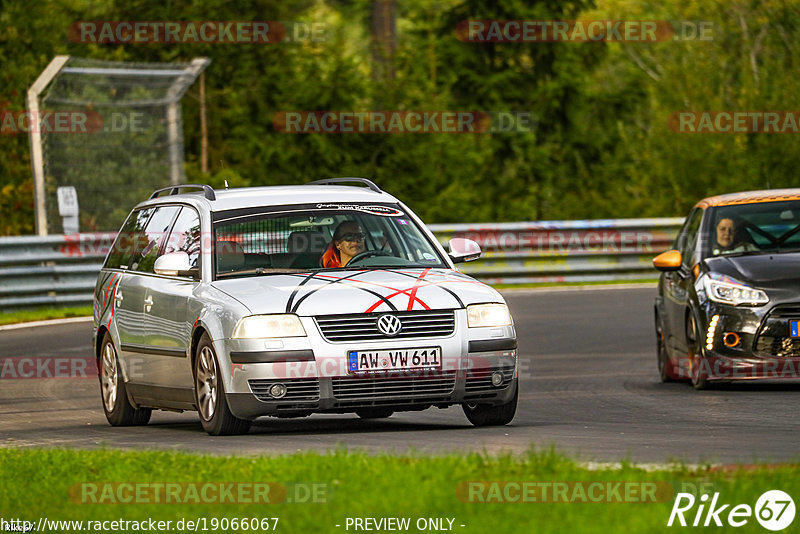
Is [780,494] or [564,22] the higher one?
[564,22]

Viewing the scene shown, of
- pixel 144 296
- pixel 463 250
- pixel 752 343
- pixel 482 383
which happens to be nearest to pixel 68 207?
pixel 144 296

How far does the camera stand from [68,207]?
22812mm

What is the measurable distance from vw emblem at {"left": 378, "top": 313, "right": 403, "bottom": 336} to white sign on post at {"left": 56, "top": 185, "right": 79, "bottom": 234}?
13.5 m

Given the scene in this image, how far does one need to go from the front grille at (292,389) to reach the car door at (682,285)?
183 inches

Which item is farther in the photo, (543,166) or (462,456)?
(543,166)

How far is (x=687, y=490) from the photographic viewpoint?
22.4 ft

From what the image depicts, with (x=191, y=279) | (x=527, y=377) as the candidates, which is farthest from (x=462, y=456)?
(x=527, y=377)

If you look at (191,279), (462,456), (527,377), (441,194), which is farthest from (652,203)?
(462,456)

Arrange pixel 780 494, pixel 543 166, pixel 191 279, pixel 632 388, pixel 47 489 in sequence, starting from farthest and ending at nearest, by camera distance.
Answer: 1. pixel 543 166
2. pixel 632 388
3. pixel 191 279
4. pixel 47 489
5. pixel 780 494

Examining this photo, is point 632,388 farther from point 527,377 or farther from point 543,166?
point 543,166

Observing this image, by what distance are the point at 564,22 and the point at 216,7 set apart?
830cm

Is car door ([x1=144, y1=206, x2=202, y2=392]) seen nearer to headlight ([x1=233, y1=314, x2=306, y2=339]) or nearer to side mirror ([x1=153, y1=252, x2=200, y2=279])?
side mirror ([x1=153, y1=252, x2=200, y2=279])

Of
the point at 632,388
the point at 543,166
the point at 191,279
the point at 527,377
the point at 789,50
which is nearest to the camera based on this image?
the point at 191,279

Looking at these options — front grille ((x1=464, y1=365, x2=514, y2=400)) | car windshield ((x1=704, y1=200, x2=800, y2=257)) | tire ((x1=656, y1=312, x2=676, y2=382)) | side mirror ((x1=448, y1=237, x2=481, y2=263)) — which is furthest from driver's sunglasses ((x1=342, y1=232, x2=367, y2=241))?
tire ((x1=656, y1=312, x2=676, y2=382))
